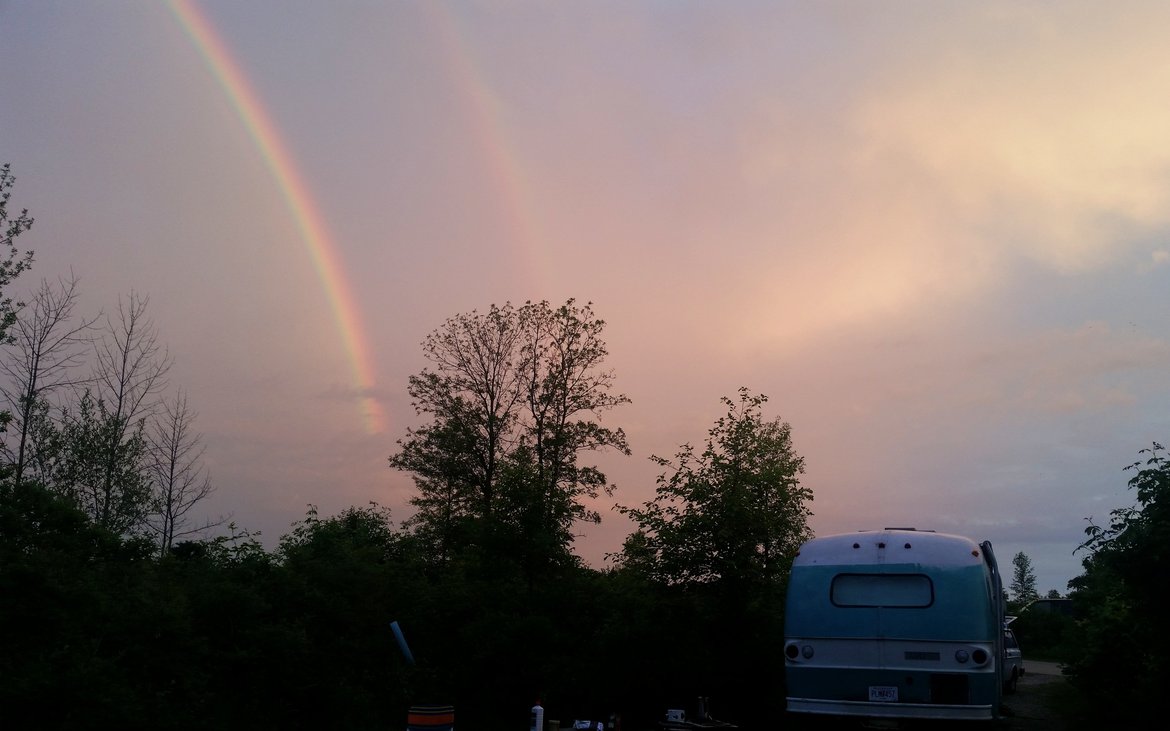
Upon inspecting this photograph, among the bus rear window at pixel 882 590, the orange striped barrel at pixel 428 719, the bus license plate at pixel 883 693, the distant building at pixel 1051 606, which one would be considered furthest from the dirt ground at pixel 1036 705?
the distant building at pixel 1051 606

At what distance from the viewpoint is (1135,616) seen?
17.5 m

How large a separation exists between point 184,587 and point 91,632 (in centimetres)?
263

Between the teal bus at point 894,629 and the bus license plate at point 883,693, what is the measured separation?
0.01 metres

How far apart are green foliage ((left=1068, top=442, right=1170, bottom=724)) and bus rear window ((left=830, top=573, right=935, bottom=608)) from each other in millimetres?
5289

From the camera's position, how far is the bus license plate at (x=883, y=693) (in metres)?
12.9

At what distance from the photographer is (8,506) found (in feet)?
56.5

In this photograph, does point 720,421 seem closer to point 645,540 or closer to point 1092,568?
point 645,540

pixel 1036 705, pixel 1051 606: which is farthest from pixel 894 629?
pixel 1051 606

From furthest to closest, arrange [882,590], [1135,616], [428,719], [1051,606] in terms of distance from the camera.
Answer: [1051,606] → [1135,616] → [428,719] → [882,590]

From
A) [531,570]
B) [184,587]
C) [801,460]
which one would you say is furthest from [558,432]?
[184,587]

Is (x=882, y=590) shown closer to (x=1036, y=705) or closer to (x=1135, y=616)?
(x=1135, y=616)

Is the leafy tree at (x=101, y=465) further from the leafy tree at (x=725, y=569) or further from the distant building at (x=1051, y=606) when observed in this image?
the distant building at (x=1051, y=606)

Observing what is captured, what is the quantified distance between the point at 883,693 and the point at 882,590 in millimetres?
1349

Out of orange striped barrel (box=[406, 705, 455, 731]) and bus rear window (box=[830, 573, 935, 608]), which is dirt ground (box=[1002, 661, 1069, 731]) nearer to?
bus rear window (box=[830, 573, 935, 608])
